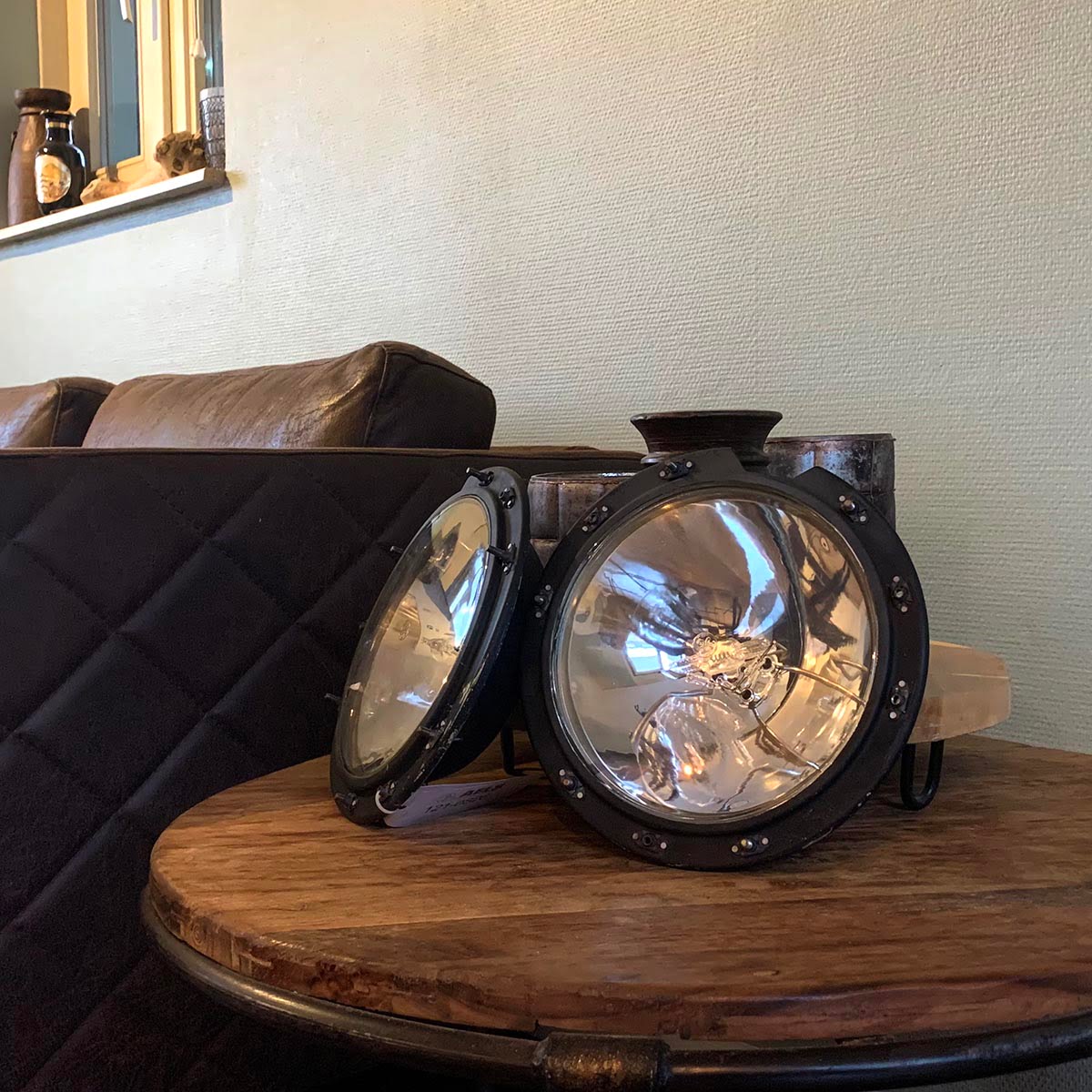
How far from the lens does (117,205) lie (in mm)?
2232

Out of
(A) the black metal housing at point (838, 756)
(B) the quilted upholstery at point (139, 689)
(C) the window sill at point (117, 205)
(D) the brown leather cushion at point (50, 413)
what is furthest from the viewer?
(C) the window sill at point (117, 205)

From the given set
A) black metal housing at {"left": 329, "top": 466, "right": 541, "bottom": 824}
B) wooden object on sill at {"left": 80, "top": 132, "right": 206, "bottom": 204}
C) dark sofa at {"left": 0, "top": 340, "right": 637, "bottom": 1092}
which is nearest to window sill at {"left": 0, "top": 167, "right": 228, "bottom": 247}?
wooden object on sill at {"left": 80, "top": 132, "right": 206, "bottom": 204}

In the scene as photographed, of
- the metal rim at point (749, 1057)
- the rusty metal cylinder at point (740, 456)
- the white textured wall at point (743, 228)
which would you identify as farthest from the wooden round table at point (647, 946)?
the white textured wall at point (743, 228)

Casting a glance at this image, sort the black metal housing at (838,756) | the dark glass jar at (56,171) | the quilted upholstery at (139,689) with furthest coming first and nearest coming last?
the dark glass jar at (56,171) < the quilted upholstery at (139,689) < the black metal housing at (838,756)

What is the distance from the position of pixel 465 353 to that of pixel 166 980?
3.10ft

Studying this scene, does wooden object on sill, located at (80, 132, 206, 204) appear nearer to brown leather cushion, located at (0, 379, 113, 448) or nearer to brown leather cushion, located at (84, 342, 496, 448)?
brown leather cushion, located at (0, 379, 113, 448)

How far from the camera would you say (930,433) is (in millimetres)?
1094

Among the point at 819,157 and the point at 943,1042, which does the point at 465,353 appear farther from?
the point at 943,1042

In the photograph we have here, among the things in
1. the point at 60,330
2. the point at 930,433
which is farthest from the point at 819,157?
the point at 60,330

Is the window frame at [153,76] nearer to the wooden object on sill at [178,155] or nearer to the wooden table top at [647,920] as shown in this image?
the wooden object on sill at [178,155]

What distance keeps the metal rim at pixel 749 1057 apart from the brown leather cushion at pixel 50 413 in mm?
1546

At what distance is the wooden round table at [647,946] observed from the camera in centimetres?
43

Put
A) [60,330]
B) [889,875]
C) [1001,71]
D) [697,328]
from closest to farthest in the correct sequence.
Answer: [889,875]
[1001,71]
[697,328]
[60,330]

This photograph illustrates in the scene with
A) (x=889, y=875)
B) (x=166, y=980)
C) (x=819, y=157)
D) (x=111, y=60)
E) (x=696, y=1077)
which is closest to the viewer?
(x=696, y=1077)
